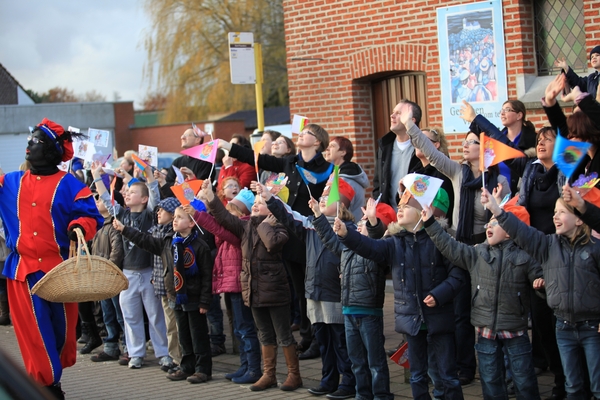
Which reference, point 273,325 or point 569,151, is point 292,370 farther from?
point 569,151

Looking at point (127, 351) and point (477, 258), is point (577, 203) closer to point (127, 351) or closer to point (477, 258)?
point (477, 258)

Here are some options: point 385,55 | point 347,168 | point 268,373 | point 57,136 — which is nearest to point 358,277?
point 268,373

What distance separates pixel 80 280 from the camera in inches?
235

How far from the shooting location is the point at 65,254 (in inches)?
256

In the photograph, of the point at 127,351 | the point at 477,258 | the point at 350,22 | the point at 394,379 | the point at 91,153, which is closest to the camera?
the point at 477,258

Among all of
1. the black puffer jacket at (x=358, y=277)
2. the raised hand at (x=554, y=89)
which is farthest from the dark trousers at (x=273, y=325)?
the raised hand at (x=554, y=89)

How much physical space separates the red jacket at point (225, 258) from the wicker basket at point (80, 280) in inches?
56.6

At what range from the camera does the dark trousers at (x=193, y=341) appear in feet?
24.7

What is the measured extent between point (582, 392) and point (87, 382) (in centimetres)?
458

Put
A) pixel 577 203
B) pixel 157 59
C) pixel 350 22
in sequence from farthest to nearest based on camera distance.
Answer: pixel 157 59 → pixel 350 22 → pixel 577 203

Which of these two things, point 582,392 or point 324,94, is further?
point 324,94

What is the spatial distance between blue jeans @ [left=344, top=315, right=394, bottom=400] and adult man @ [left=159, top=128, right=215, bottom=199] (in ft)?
11.3

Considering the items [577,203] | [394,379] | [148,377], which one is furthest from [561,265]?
[148,377]

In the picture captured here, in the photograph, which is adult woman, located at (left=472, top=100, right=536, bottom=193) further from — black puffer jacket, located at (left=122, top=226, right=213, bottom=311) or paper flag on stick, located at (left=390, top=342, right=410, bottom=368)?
black puffer jacket, located at (left=122, top=226, right=213, bottom=311)
